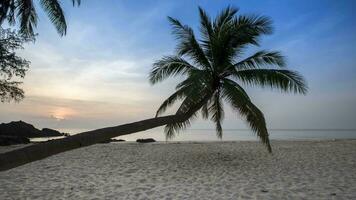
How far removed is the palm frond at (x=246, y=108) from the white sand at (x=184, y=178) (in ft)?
4.60

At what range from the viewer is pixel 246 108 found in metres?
11.9

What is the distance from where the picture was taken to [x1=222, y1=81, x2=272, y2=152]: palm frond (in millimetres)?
11031

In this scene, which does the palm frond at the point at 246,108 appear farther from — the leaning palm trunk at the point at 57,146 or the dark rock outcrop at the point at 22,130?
the dark rock outcrop at the point at 22,130

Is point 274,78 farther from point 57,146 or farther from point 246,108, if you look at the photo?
point 57,146

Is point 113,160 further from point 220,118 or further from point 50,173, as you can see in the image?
point 220,118

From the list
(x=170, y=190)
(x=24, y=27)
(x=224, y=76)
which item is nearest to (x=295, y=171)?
(x=224, y=76)

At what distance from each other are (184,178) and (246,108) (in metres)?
3.72

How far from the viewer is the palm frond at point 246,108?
11.0m

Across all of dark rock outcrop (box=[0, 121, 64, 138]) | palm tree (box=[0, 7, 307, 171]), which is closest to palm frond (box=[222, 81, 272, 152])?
palm tree (box=[0, 7, 307, 171])

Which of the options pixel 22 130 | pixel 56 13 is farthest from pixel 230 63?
pixel 22 130

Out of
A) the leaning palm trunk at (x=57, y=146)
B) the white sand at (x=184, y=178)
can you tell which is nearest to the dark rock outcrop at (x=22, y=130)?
the white sand at (x=184, y=178)

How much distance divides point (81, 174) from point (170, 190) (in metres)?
3.80

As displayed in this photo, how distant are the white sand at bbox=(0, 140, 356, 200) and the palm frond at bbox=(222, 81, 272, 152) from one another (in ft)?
4.60

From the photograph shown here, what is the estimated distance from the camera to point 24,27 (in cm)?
895
